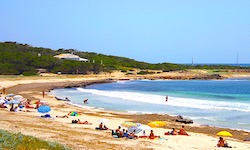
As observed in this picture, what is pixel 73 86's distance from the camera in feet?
204

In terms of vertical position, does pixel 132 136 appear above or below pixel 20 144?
below

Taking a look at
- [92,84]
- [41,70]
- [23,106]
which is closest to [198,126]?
[23,106]

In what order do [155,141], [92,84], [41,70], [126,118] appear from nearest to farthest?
[155,141], [126,118], [92,84], [41,70]

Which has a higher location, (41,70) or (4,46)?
(4,46)

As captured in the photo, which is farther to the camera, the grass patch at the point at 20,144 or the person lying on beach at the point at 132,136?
the person lying on beach at the point at 132,136

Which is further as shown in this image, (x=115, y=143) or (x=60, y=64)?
(x=60, y=64)

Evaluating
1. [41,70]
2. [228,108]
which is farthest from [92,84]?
[228,108]

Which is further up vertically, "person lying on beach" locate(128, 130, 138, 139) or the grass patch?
the grass patch

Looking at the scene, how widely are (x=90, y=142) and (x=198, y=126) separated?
30.2 ft

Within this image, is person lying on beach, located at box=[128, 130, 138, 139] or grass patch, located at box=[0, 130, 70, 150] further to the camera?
person lying on beach, located at box=[128, 130, 138, 139]

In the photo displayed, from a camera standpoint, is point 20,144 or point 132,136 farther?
point 132,136

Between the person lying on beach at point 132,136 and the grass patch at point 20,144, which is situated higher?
the grass patch at point 20,144

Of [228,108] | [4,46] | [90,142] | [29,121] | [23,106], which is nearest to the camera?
[90,142]

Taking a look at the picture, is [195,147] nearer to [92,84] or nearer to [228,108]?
[228,108]
